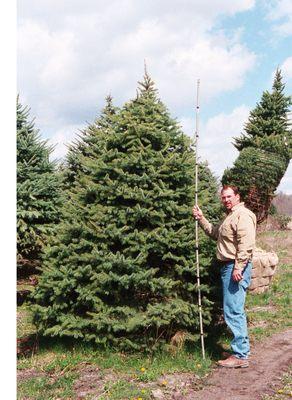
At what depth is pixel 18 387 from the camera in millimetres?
5125

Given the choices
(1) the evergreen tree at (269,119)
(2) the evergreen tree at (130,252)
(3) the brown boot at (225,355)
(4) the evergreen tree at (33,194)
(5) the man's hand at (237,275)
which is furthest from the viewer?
(1) the evergreen tree at (269,119)

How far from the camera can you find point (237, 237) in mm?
5574

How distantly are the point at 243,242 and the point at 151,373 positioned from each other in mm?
1942

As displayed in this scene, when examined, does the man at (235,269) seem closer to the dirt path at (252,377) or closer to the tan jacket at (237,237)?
the tan jacket at (237,237)

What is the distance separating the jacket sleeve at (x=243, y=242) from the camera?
5.48m

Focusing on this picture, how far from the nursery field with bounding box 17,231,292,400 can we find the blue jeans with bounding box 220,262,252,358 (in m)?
0.29

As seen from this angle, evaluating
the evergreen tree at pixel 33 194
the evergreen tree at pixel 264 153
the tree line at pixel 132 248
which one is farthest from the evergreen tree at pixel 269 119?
the tree line at pixel 132 248

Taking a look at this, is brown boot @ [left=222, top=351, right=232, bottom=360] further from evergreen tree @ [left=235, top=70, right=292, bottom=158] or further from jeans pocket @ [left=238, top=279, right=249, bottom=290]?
evergreen tree @ [left=235, top=70, right=292, bottom=158]

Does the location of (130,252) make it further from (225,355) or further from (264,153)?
(264,153)

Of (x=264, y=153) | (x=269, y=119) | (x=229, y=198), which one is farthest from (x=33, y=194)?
(x=269, y=119)

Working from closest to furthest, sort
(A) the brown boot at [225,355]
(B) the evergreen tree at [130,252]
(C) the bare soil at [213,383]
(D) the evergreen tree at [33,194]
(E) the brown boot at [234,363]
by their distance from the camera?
(C) the bare soil at [213,383] < (E) the brown boot at [234,363] < (B) the evergreen tree at [130,252] < (A) the brown boot at [225,355] < (D) the evergreen tree at [33,194]

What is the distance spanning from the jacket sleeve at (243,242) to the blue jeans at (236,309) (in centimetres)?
18
